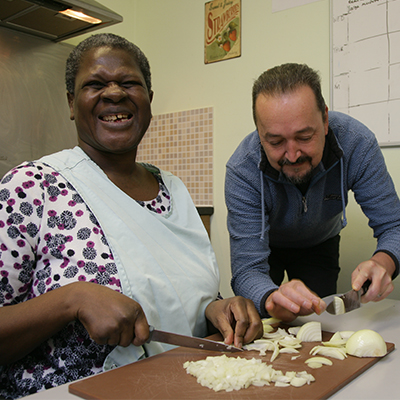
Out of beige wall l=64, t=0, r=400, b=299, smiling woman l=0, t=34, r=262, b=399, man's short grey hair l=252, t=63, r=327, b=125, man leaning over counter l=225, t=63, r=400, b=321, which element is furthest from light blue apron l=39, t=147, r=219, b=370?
beige wall l=64, t=0, r=400, b=299

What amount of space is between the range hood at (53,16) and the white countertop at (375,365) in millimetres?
1664

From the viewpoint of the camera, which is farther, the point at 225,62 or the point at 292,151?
the point at 225,62

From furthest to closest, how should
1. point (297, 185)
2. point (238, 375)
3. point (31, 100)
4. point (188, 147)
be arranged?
point (188, 147) < point (31, 100) < point (297, 185) < point (238, 375)

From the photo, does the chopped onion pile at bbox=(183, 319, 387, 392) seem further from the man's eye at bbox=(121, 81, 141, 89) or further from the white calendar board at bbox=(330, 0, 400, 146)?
the white calendar board at bbox=(330, 0, 400, 146)

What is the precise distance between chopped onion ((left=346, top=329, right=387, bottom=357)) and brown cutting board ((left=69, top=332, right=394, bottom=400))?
0.01m

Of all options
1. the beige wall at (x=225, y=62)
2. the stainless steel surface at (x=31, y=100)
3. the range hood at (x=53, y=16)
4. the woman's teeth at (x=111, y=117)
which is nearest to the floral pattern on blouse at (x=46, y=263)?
the woman's teeth at (x=111, y=117)

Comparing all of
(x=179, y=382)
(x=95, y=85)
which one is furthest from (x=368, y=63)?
(x=179, y=382)

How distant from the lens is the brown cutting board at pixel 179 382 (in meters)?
0.64

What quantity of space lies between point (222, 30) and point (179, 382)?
7.48 ft

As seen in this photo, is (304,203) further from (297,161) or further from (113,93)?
(113,93)

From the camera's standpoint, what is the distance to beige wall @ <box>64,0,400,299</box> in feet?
7.02

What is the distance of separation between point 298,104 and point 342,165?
34 centimetres

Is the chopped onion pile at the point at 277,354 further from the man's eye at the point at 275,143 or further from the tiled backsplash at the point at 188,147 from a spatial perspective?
the tiled backsplash at the point at 188,147

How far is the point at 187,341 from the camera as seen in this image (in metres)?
0.81
